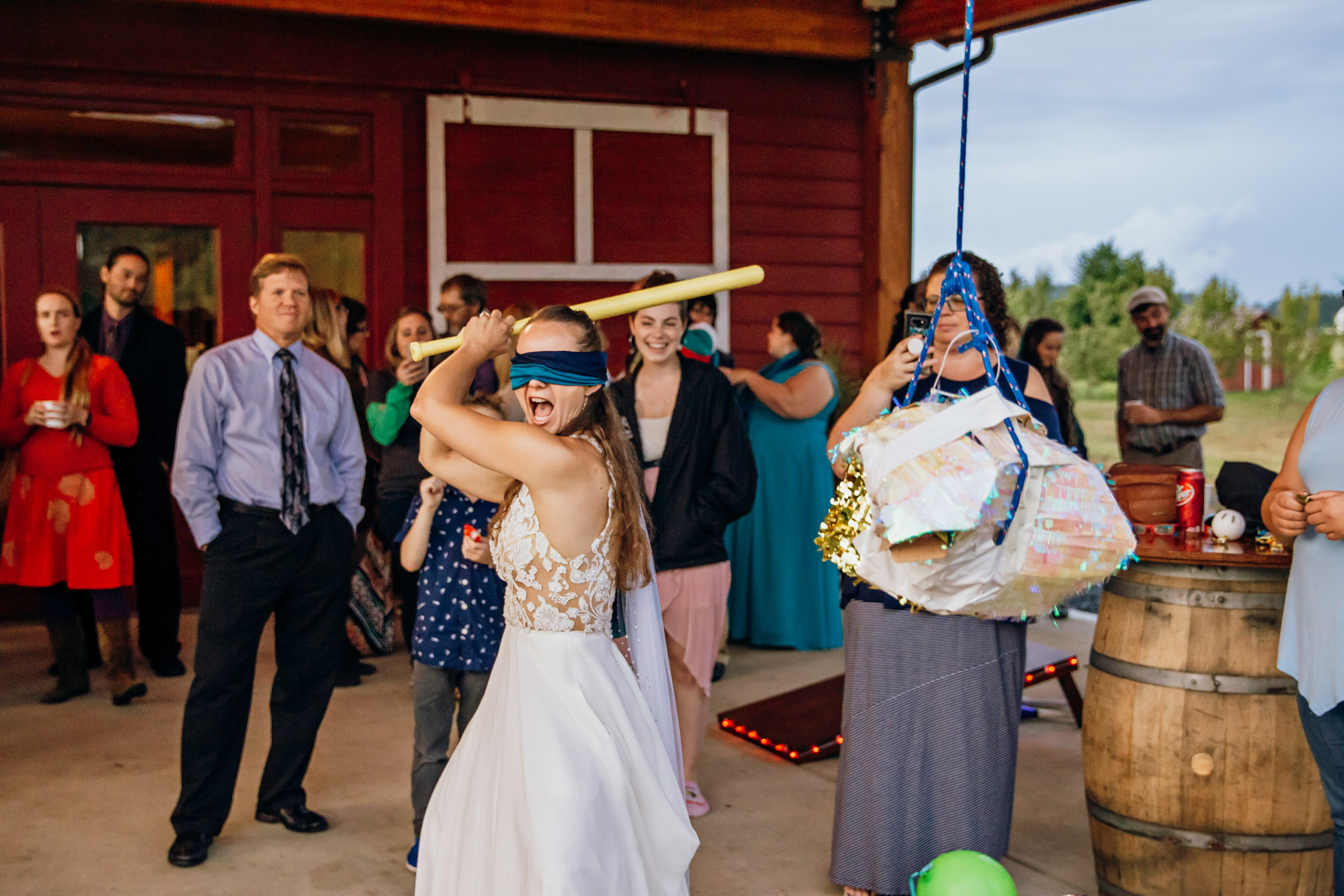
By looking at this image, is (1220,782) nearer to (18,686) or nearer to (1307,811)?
(1307,811)

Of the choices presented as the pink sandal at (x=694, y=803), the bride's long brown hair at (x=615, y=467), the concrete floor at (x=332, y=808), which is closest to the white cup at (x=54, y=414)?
the concrete floor at (x=332, y=808)

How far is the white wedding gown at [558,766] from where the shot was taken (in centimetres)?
210

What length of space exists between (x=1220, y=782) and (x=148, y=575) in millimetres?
4335

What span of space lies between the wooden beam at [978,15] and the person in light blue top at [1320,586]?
412 cm

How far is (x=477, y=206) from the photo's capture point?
6.53 metres

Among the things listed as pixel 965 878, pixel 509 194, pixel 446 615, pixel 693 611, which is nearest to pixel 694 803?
pixel 693 611

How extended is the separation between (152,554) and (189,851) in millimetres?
2256

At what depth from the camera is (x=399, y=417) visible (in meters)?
4.32

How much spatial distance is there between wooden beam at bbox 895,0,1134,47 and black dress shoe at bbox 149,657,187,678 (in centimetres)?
495

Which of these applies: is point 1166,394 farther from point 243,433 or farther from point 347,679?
point 243,433

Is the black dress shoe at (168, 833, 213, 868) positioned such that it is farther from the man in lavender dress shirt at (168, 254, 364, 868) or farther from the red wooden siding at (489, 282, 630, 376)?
the red wooden siding at (489, 282, 630, 376)

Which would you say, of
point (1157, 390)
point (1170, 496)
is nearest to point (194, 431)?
point (1170, 496)

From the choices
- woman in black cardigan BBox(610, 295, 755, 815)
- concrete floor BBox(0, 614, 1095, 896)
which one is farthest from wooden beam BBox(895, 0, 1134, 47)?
concrete floor BBox(0, 614, 1095, 896)

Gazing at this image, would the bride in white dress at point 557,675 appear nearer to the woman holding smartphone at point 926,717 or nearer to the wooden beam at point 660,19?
the woman holding smartphone at point 926,717
